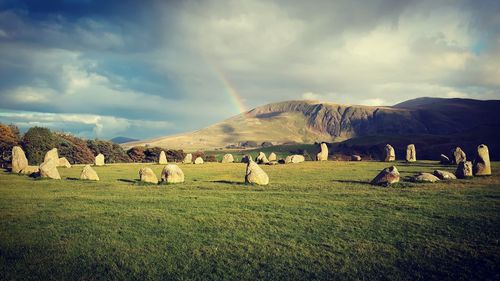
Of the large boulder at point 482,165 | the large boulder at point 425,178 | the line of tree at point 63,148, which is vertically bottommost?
the large boulder at point 425,178

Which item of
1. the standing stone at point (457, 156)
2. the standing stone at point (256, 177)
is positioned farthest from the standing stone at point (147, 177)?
the standing stone at point (457, 156)

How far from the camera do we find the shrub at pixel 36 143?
219 feet

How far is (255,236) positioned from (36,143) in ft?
232

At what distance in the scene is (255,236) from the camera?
1423 centimetres

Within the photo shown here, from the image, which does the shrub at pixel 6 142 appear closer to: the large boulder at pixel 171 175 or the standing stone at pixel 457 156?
the large boulder at pixel 171 175

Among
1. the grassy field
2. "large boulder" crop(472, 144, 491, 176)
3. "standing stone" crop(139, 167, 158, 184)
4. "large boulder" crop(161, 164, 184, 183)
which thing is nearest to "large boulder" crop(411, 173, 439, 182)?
the grassy field

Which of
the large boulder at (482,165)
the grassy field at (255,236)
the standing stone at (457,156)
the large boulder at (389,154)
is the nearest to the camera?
the grassy field at (255,236)

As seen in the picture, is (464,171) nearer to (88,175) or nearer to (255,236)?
(255,236)

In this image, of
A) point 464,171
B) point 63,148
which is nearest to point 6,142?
point 63,148

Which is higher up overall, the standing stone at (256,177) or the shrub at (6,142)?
the shrub at (6,142)

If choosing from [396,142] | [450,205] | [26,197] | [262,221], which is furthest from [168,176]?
[396,142]

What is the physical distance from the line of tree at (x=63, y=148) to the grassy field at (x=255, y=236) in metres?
51.7

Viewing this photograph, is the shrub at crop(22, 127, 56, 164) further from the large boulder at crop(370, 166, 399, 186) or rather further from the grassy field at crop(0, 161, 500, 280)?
the large boulder at crop(370, 166, 399, 186)

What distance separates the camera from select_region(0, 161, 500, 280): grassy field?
34.9ft
